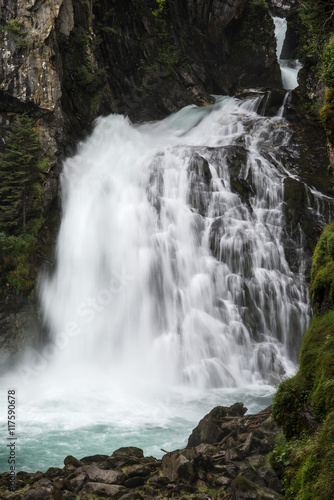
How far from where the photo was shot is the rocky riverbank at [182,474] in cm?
515

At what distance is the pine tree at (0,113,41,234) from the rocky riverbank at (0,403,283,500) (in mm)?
9834

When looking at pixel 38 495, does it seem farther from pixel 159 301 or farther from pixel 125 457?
pixel 159 301

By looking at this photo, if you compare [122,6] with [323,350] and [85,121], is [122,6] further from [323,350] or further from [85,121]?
[323,350]

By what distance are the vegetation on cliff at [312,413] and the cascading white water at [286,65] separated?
2884cm

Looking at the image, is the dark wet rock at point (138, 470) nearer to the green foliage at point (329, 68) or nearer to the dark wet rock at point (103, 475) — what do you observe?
the dark wet rock at point (103, 475)

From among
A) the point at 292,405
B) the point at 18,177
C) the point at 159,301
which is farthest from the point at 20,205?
the point at 292,405

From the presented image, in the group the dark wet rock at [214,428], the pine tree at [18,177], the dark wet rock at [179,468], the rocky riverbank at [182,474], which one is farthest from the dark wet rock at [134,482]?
the pine tree at [18,177]

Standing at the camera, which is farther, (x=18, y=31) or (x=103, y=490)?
(x=18, y=31)

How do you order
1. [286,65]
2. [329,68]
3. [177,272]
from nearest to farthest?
[329,68] < [177,272] < [286,65]

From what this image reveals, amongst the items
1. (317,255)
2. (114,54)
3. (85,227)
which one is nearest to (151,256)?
(85,227)

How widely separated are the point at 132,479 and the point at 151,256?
944 cm

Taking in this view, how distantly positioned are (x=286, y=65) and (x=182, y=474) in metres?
34.6

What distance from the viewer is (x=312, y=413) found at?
4.18 metres

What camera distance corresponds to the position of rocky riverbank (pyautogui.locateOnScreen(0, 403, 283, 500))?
515 cm
